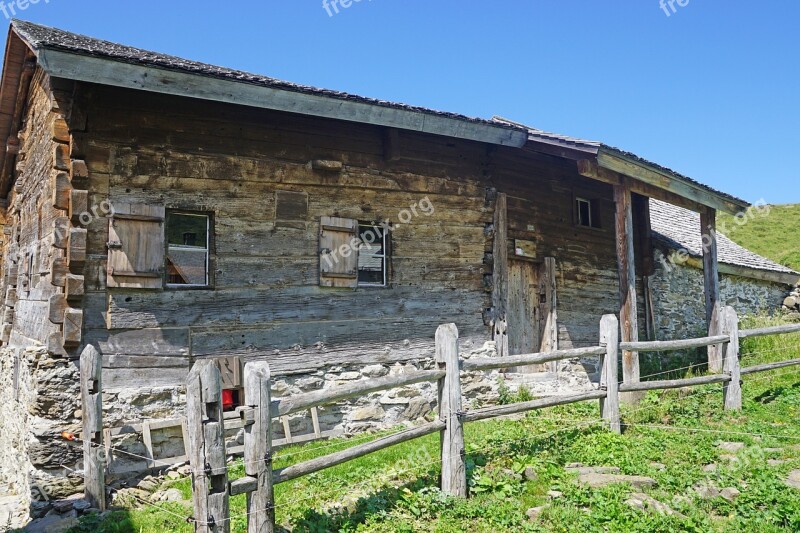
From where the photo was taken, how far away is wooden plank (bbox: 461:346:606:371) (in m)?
6.31

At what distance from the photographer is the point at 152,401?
7645mm

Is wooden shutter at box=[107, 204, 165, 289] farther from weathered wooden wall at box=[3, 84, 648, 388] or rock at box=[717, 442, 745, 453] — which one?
rock at box=[717, 442, 745, 453]

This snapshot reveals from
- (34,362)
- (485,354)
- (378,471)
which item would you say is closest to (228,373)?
(34,362)

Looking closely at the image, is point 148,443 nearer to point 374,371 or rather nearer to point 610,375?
point 374,371

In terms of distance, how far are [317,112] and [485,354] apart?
4785 millimetres

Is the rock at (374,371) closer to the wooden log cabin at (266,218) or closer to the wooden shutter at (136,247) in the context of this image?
the wooden log cabin at (266,218)

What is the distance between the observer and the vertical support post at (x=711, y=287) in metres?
11.4

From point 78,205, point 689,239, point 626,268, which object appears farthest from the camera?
point 689,239

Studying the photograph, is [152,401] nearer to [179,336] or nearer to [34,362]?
[179,336]

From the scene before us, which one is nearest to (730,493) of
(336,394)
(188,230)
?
(336,394)

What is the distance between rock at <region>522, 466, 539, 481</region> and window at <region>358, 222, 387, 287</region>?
411 centimetres

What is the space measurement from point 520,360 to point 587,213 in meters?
7.16

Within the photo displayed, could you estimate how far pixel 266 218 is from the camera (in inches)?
336

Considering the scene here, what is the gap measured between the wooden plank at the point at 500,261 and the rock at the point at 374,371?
2261mm
